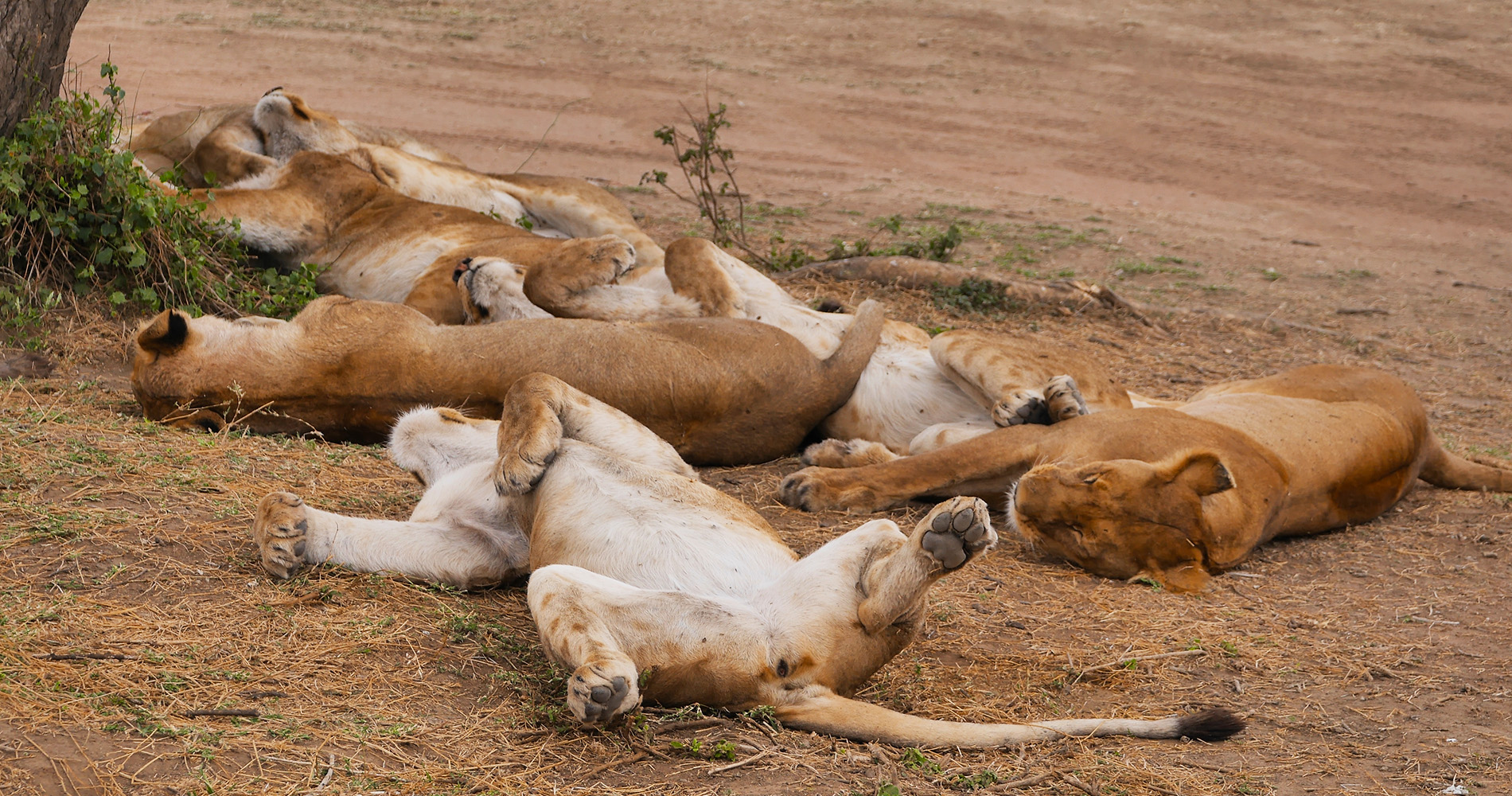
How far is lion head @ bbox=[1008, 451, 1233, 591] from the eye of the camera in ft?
15.0

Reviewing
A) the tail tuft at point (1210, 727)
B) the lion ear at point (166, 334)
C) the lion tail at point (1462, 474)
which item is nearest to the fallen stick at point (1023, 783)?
the tail tuft at point (1210, 727)

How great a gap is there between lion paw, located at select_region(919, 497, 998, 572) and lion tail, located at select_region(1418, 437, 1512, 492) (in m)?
3.99

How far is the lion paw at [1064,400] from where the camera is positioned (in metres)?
5.29

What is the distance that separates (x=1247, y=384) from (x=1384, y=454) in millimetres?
895

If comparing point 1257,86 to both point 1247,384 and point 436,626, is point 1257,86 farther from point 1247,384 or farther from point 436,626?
point 436,626

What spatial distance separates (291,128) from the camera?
24.9ft

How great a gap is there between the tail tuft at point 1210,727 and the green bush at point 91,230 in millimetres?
4588

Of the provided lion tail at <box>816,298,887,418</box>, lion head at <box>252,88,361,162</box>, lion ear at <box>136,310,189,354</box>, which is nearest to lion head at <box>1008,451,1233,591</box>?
lion tail at <box>816,298,887,418</box>

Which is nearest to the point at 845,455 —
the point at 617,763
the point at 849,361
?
the point at 849,361

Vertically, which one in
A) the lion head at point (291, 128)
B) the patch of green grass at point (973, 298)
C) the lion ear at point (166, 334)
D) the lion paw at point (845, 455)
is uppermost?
the lion head at point (291, 128)

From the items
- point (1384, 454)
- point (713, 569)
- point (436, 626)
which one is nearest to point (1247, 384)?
point (1384, 454)

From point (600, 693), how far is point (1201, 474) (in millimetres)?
2649

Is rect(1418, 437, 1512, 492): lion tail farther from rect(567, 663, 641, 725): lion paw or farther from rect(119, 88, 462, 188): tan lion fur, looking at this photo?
rect(119, 88, 462, 188): tan lion fur

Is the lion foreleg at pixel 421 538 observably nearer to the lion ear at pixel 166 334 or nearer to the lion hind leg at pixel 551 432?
the lion hind leg at pixel 551 432
